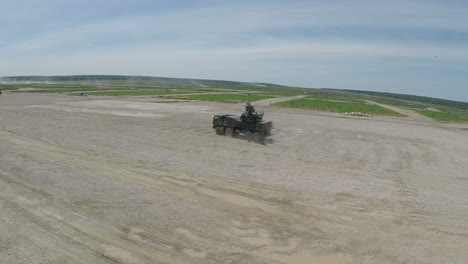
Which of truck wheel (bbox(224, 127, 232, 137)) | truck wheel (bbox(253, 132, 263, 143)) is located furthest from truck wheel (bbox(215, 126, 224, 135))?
truck wheel (bbox(253, 132, 263, 143))

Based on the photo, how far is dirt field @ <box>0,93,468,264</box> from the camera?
30.4 ft

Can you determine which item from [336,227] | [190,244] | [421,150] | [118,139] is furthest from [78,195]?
[421,150]

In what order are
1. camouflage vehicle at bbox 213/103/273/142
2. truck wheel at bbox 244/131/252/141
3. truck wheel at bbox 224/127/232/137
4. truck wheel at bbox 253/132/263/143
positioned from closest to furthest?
truck wheel at bbox 253/132/263/143
camouflage vehicle at bbox 213/103/273/142
truck wheel at bbox 244/131/252/141
truck wheel at bbox 224/127/232/137

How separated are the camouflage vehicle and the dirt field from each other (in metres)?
2.64

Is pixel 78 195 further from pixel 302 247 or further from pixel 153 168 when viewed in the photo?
pixel 302 247

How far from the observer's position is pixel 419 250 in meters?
9.77

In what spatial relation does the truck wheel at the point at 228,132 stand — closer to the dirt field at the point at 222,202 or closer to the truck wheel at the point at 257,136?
the truck wheel at the point at 257,136

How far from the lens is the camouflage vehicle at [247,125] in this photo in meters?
25.8

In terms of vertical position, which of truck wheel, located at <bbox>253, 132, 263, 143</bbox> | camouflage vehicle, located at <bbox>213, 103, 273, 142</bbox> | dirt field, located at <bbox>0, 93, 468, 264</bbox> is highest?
camouflage vehicle, located at <bbox>213, 103, 273, 142</bbox>

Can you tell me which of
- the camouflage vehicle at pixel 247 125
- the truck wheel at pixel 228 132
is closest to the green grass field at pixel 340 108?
the camouflage vehicle at pixel 247 125

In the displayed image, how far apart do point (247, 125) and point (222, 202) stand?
13901 mm

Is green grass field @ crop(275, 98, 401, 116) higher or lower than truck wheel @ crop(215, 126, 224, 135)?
higher

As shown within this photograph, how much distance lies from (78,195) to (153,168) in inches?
174

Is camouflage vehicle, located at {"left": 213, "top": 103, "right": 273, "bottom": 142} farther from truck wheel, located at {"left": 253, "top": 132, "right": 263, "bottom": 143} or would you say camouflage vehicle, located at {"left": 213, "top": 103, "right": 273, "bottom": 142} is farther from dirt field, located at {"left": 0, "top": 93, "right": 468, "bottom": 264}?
dirt field, located at {"left": 0, "top": 93, "right": 468, "bottom": 264}
